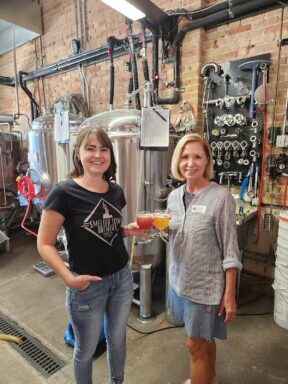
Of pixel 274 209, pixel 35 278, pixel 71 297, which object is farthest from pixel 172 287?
pixel 35 278

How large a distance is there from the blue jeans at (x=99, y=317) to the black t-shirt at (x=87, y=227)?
0.08 metres

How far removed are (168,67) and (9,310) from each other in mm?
2968

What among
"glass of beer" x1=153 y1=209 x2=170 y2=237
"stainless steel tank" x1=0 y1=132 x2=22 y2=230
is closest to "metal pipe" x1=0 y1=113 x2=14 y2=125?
"stainless steel tank" x1=0 y1=132 x2=22 y2=230

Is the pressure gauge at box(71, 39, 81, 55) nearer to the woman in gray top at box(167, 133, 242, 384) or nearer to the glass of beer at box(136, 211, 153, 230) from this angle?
the woman in gray top at box(167, 133, 242, 384)

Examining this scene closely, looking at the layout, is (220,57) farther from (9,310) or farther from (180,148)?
(9,310)

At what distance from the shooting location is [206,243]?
3.90 ft

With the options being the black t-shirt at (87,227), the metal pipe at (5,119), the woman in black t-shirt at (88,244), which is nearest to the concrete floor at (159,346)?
the woman in black t-shirt at (88,244)

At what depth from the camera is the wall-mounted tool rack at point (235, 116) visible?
2.37m

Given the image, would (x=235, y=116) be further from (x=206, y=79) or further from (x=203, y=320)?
(x=203, y=320)

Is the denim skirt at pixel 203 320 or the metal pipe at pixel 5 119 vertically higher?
the metal pipe at pixel 5 119

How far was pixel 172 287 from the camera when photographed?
139 centimetres

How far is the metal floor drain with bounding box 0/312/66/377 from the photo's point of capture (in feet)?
5.65

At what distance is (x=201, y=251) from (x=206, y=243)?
0.05 meters

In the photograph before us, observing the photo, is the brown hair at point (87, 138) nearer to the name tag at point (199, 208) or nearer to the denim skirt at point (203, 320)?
the name tag at point (199, 208)
